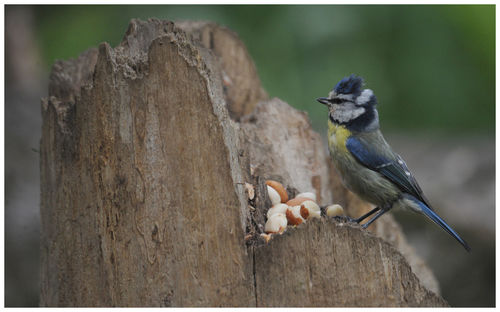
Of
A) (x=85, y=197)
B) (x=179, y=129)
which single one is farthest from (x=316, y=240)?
(x=85, y=197)

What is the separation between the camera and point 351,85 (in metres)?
2.90

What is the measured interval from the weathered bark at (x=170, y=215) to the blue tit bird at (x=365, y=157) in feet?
2.32

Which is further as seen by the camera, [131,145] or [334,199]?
[334,199]

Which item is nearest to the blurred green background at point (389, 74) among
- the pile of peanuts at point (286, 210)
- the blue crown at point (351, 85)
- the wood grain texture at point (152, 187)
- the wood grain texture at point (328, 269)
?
the blue crown at point (351, 85)

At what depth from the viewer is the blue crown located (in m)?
2.89

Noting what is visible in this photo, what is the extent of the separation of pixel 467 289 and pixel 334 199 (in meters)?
1.71

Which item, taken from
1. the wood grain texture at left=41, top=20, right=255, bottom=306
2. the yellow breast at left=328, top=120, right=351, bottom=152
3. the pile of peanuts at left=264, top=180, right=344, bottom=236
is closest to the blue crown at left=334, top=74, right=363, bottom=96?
the yellow breast at left=328, top=120, right=351, bottom=152

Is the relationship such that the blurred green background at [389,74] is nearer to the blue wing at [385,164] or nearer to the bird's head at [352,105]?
the bird's head at [352,105]

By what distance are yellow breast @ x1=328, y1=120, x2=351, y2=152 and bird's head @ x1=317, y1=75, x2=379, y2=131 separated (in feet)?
0.09

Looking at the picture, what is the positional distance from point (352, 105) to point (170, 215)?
50.1 inches

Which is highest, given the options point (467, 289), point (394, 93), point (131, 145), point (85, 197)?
point (394, 93)

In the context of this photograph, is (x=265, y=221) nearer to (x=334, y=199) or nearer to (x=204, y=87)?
(x=204, y=87)

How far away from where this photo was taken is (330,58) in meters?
4.97

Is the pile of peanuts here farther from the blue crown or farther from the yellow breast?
the blue crown
